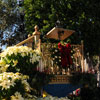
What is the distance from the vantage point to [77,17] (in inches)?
517

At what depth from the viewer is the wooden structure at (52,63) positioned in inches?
317

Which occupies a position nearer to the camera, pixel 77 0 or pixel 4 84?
pixel 4 84

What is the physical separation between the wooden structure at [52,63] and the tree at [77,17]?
4226 mm

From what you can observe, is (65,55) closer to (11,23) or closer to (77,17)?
(77,17)

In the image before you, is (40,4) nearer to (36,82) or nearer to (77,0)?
(77,0)

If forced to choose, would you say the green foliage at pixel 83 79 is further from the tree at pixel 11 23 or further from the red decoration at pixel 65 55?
the tree at pixel 11 23

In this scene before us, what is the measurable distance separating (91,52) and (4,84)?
9868 millimetres

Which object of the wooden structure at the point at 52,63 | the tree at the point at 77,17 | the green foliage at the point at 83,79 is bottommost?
the green foliage at the point at 83,79

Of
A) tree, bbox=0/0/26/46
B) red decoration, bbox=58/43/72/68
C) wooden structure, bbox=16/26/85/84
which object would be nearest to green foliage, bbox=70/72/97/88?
wooden structure, bbox=16/26/85/84

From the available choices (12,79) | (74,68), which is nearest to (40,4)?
(74,68)

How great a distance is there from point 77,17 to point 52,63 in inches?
216

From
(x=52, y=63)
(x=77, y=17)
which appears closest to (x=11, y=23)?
(x=77, y=17)

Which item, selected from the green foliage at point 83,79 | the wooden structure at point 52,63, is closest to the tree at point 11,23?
the wooden structure at point 52,63

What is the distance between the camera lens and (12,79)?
4867 millimetres
